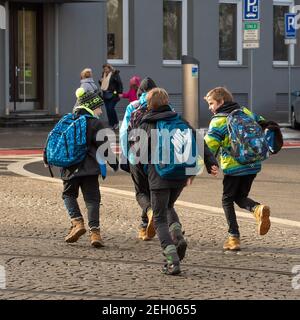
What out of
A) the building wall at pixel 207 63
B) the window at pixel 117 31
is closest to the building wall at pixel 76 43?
the window at pixel 117 31

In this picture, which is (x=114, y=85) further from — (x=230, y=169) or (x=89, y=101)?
(x=230, y=169)

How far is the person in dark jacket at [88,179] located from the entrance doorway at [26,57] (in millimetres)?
16315

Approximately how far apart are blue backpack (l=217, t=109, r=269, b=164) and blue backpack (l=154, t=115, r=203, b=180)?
0.97 meters

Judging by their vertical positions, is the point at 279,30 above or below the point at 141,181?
above

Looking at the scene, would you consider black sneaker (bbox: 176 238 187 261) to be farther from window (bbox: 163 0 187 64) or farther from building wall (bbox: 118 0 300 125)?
window (bbox: 163 0 187 64)

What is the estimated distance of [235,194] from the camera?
9094 millimetres

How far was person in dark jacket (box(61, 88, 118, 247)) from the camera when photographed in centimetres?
918

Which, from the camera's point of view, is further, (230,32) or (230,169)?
(230,32)

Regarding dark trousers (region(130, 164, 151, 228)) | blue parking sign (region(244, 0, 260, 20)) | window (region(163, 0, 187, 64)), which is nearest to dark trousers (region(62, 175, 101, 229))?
dark trousers (region(130, 164, 151, 228))

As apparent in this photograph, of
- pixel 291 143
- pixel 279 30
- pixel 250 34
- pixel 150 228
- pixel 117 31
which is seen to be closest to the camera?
pixel 150 228

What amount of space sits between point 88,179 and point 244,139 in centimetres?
163

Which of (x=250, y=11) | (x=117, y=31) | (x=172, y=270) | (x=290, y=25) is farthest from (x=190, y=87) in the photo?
(x=172, y=270)

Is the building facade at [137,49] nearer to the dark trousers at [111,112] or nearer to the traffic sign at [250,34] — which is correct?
the dark trousers at [111,112]
